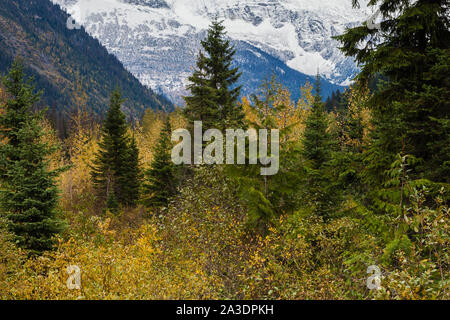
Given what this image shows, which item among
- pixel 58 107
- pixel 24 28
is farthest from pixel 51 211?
pixel 24 28

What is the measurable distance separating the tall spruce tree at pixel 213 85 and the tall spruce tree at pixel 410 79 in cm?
1050

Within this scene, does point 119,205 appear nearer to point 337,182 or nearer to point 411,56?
point 337,182

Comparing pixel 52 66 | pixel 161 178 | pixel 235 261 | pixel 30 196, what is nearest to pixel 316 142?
pixel 235 261

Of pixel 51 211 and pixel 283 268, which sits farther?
pixel 51 211

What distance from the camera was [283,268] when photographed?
23.7 feet

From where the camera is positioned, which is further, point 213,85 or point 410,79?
point 213,85

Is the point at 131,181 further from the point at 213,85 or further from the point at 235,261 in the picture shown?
the point at 235,261

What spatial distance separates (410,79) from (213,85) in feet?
43.3

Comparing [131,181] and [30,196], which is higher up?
[131,181]

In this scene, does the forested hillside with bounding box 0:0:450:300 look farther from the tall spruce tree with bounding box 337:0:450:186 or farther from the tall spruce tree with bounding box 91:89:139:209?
the tall spruce tree with bounding box 91:89:139:209

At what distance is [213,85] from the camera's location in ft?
61.0
